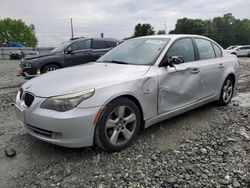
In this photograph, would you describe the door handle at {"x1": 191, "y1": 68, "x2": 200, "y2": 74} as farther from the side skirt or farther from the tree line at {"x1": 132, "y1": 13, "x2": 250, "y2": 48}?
the tree line at {"x1": 132, "y1": 13, "x2": 250, "y2": 48}

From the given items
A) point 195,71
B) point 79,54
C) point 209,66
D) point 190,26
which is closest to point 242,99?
point 209,66

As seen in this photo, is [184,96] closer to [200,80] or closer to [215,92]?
[200,80]

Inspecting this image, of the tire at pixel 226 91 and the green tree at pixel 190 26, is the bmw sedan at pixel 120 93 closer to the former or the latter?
the tire at pixel 226 91

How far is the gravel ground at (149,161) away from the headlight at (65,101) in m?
0.71

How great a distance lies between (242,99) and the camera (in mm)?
5840

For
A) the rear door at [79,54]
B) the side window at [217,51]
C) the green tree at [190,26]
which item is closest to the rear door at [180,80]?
the side window at [217,51]

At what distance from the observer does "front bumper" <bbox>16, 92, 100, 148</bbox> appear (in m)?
2.72

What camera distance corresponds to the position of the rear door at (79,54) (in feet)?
28.4

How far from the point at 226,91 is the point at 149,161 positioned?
2.95 meters

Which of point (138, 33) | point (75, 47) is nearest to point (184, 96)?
point (75, 47)

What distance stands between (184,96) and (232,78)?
1990 mm

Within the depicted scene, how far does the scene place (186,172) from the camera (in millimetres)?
2754

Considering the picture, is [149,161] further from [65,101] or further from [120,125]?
[65,101]

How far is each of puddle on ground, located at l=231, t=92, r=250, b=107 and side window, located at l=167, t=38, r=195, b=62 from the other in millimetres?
1977
